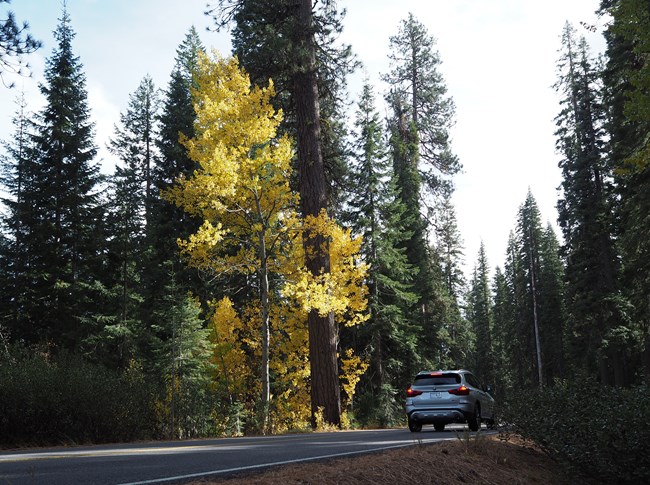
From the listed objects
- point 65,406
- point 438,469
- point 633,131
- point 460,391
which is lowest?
point 460,391

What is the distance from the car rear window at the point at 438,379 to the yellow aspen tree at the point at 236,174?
14.9ft

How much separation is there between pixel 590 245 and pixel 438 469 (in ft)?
105

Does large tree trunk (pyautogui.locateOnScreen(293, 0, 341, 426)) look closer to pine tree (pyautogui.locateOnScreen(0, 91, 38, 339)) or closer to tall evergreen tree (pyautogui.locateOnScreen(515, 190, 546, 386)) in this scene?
pine tree (pyautogui.locateOnScreen(0, 91, 38, 339))

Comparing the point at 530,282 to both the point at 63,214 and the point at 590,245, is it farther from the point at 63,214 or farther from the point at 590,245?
the point at 63,214

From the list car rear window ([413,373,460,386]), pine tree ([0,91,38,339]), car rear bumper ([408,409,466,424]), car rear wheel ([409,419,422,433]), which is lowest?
car rear wheel ([409,419,422,433])

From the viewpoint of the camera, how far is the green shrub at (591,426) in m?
7.54

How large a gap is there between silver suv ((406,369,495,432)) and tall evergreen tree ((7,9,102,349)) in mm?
21107

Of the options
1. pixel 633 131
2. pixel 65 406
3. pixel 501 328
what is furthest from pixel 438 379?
pixel 501 328

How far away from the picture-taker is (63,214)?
31.9 m

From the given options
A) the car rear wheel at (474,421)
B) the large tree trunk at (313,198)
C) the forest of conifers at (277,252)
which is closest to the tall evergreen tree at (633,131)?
the forest of conifers at (277,252)

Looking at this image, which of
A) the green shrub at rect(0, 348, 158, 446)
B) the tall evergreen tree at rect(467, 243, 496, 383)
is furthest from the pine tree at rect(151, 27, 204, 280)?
the tall evergreen tree at rect(467, 243, 496, 383)

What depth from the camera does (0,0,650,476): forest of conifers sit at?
1491 cm

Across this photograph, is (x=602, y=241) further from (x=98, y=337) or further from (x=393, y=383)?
(x=98, y=337)

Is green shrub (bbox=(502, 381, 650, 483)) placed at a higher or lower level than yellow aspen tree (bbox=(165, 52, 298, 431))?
lower
